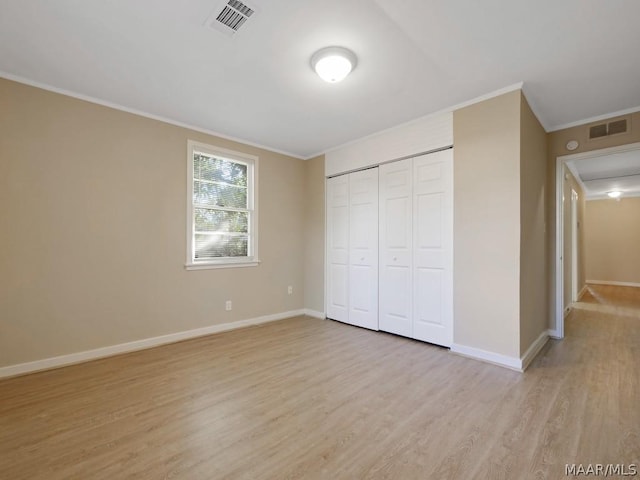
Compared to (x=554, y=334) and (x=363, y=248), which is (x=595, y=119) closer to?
(x=554, y=334)

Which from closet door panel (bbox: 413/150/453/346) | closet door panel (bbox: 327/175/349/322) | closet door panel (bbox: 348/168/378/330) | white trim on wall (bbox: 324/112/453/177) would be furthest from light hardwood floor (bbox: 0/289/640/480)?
white trim on wall (bbox: 324/112/453/177)

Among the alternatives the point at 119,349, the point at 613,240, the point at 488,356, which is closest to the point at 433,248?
the point at 488,356

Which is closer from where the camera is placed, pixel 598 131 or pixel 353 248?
pixel 598 131

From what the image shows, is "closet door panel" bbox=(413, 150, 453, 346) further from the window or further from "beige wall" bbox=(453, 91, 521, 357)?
the window

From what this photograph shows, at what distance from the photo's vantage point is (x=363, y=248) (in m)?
4.21

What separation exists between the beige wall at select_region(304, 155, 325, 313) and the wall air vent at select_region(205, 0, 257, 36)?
9.27 feet

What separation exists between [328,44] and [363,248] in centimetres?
262

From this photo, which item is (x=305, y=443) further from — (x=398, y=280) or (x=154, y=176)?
(x=154, y=176)

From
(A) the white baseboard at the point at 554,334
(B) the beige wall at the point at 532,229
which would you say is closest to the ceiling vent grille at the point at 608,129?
(B) the beige wall at the point at 532,229

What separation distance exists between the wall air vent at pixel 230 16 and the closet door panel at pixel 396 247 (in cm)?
238

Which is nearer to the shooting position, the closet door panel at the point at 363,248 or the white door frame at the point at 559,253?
the white door frame at the point at 559,253

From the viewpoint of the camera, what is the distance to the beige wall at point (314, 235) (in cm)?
480

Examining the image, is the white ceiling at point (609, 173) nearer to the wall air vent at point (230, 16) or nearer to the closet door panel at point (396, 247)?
the closet door panel at point (396, 247)

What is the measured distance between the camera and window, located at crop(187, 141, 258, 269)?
3797 millimetres
